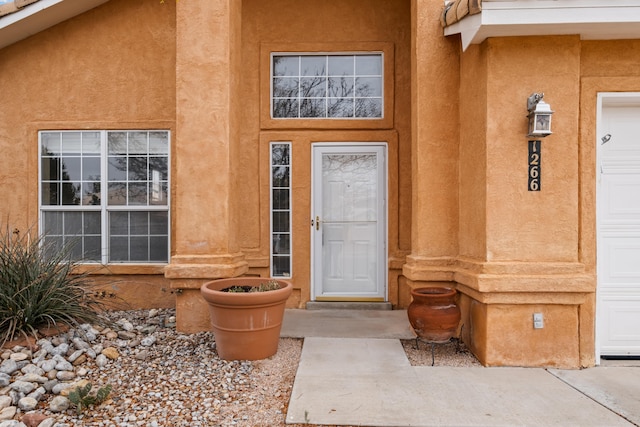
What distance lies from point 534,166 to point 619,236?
1.16 m

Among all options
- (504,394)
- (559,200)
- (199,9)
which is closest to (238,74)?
(199,9)

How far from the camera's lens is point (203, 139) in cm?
455

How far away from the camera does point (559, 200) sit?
149 inches

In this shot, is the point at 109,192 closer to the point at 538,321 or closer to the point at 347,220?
the point at 347,220

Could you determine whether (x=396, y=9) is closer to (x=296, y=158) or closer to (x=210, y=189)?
(x=296, y=158)

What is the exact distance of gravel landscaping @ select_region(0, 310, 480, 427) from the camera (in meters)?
2.87

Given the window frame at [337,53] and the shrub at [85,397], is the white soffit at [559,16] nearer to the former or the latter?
the window frame at [337,53]

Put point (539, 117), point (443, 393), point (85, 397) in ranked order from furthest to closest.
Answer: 1. point (539, 117)
2. point (443, 393)
3. point (85, 397)

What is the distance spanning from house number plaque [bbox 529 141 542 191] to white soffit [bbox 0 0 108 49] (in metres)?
5.72

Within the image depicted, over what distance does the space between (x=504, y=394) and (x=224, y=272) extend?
116 inches

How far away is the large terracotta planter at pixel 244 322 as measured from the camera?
3.75m

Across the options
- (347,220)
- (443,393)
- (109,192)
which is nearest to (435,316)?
(443,393)

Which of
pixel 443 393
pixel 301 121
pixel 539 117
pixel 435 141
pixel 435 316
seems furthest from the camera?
pixel 301 121

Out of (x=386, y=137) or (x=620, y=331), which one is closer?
(x=620, y=331)
